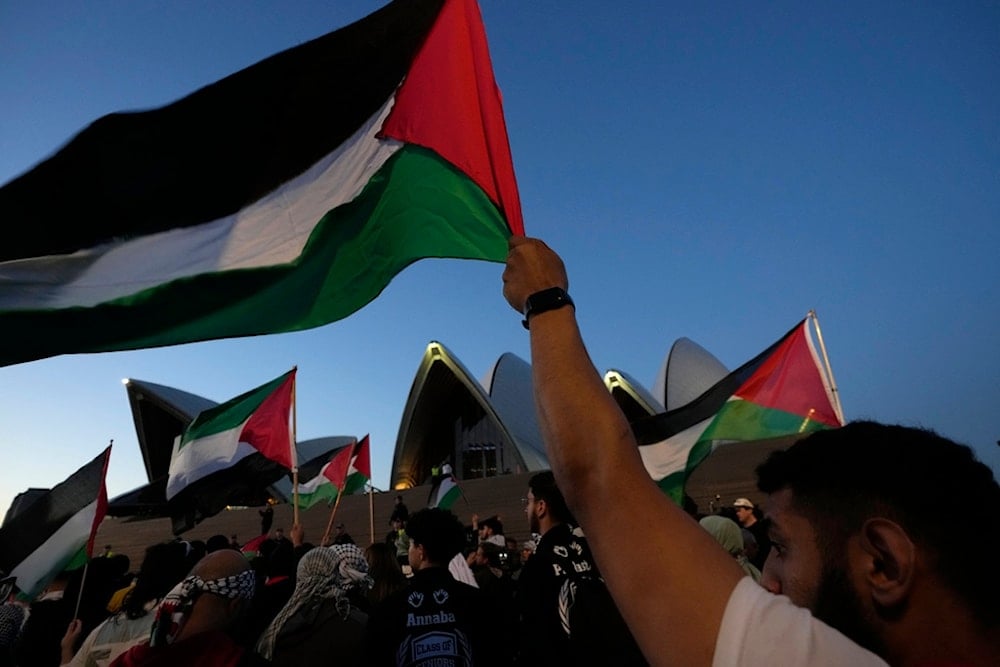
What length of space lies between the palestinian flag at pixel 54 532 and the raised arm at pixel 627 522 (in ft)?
13.7

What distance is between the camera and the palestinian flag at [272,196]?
211 centimetres

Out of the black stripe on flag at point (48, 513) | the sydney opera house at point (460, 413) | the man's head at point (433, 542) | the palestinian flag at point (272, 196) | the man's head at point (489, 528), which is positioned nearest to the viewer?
the palestinian flag at point (272, 196)

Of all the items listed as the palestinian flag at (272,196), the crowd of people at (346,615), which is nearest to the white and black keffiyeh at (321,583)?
the crowd of people at (346,615)

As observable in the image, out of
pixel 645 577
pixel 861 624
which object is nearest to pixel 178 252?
pixel 645 577

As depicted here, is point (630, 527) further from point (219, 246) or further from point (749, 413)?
point (749, 413)

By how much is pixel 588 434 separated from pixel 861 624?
15.4 inches

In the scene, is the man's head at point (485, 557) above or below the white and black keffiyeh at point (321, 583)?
below

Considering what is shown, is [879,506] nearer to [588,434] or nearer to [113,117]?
[588,434]

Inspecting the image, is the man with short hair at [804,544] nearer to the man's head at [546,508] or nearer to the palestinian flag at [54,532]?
the man's head at [546,508]

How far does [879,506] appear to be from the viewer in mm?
801

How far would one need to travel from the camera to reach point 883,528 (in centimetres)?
76

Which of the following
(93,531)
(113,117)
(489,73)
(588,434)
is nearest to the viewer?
(588,434)

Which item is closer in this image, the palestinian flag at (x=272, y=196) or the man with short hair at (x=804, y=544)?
the man with short hair at (x=804, y=544)

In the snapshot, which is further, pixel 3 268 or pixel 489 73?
pixel 489 73
